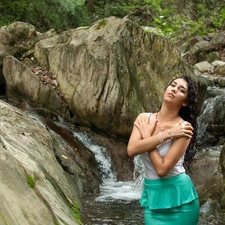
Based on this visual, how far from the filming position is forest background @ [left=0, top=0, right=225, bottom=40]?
15.6 metres

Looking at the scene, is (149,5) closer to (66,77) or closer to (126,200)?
(66,77)

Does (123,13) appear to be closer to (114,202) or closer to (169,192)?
(114,202)

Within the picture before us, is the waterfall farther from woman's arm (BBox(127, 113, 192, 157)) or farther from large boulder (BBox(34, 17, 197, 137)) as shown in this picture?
woman's arm (BBox(127, 113, 192, 157))

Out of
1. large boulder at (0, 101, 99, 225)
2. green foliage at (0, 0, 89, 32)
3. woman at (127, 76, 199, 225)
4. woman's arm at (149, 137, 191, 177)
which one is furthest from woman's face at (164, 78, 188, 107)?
green foliage at (0, 0, 89, 32)

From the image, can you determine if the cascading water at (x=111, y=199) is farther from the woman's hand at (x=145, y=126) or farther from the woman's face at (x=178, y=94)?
the woman's face at (x=178, y=94)

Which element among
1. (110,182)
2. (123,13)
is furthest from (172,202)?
(123,13)

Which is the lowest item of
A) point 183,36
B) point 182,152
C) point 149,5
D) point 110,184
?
point 110,184

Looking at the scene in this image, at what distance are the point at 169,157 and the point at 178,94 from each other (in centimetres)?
46

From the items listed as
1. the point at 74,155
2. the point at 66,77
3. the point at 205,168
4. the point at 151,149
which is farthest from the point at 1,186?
the point at 66,77

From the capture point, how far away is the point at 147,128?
9.20 feet

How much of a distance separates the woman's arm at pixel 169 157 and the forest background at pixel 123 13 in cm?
1288

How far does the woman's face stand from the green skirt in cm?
49

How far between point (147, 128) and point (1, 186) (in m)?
1.01

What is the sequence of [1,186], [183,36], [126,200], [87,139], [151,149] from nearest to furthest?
1. [1,186]
2. [151,149]
3. [126,200]
4. [87,139]
5. [183,36]
